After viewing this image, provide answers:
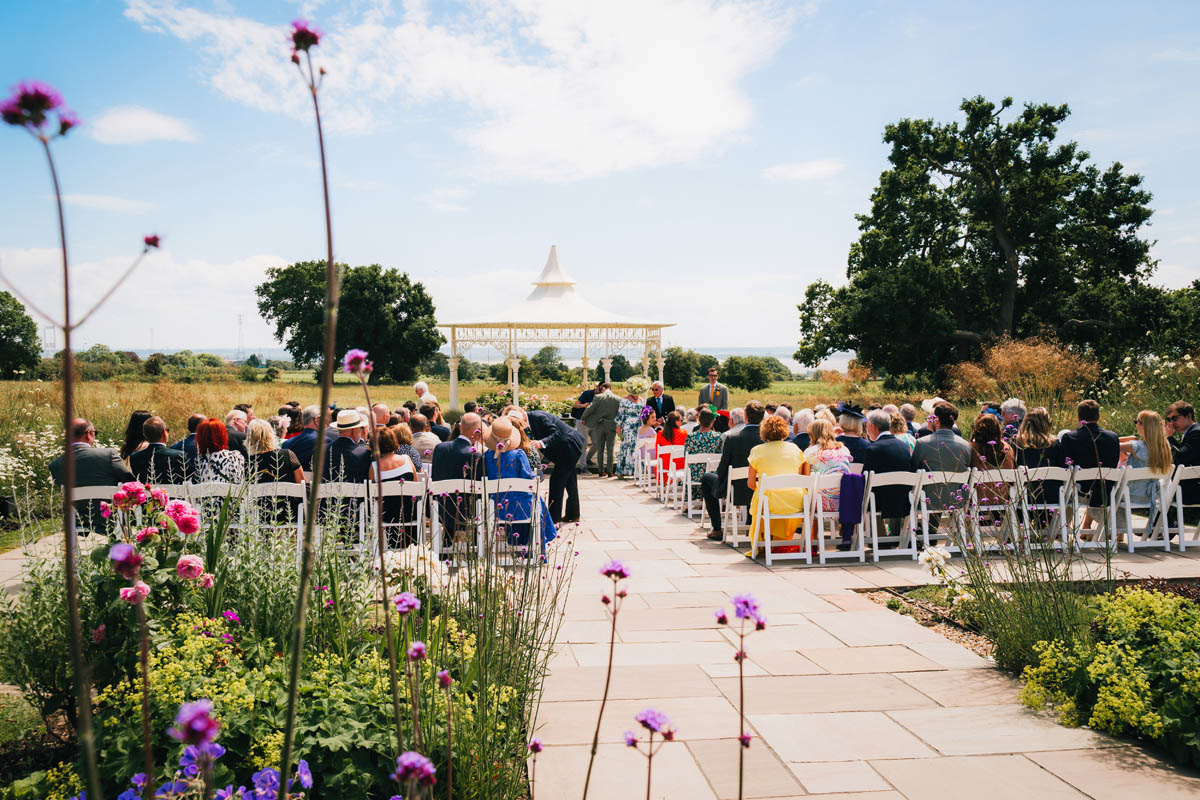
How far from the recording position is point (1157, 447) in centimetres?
714

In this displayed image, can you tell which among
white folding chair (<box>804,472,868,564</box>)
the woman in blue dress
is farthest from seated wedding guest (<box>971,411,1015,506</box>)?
the woman in blue dress

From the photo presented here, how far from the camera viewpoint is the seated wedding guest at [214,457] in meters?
6.29

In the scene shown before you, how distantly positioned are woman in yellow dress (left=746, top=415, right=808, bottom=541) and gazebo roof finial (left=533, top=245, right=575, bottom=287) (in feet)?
34.7

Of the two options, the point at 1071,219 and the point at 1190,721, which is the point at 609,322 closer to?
the point at 1190,721

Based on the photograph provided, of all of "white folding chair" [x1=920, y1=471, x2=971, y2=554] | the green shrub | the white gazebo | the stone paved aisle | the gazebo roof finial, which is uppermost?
the gazebo roof finial

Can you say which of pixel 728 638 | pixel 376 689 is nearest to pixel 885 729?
pixel 728 638

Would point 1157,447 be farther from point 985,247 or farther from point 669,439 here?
point 985,247

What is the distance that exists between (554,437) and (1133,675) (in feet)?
19.2

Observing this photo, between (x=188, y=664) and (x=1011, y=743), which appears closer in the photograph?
(x=188, y=664)

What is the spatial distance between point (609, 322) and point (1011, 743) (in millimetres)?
13135

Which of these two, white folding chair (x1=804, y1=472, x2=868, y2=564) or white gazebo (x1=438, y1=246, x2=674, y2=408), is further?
white gazebo (x1=438, y1=246, x2=674, y2=408)

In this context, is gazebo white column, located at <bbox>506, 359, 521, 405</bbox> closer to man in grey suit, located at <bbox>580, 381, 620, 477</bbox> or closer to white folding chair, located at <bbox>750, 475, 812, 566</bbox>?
man in grey suit, located at <bbox>580, 381, 620, 477</bbox>

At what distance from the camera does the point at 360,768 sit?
255 cm

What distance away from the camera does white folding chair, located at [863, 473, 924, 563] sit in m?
7.03
